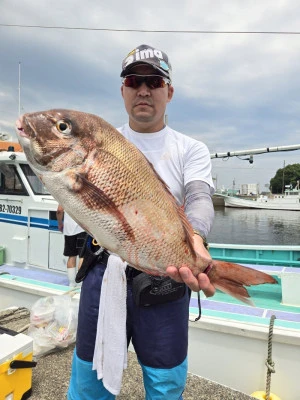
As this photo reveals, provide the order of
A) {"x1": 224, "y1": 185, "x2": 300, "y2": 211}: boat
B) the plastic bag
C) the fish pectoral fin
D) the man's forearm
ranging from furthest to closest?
1. {"x1": 224, "y1": 185, "x2": 300, "y2": 211}: boat
2. the plastic bag
3. the man's forearm
4. the fish pectoral fin

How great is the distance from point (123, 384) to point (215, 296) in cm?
291

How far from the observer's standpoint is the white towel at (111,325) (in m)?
2.04

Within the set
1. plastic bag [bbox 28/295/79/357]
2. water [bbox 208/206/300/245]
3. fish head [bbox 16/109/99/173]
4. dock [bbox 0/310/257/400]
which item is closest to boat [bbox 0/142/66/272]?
plastic bag [bbox 28/295/79/357]

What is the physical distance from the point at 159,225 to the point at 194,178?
2.12 feet

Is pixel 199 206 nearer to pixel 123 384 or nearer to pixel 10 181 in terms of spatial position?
pixel 123 384

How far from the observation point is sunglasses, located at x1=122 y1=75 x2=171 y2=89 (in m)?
2.12

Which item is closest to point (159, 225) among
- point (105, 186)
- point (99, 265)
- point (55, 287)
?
point (105, 186)

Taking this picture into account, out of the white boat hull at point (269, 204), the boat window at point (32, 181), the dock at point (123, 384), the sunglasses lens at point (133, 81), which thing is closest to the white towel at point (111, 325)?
the sunglasses lens at point (133, 81)

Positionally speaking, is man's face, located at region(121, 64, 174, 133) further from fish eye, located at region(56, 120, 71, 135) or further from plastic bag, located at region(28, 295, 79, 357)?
plastic bag, located at region(28, 295, 79, 357)

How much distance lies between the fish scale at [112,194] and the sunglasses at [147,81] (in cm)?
65

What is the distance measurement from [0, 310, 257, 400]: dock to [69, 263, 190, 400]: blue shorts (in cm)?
139

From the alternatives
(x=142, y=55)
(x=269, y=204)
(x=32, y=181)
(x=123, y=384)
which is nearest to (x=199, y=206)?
(x=142, y=55)

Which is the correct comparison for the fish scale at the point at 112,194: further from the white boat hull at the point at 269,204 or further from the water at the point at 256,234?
the white boat hull at the point at 269,204

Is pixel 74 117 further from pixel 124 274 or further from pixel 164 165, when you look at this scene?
pixel 124 274
